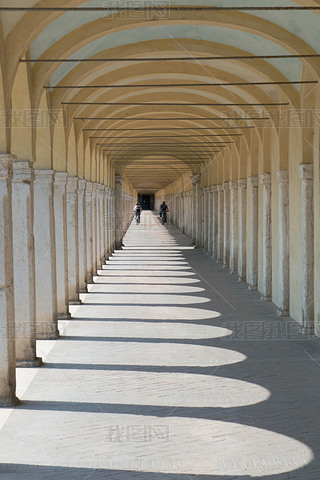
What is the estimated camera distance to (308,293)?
1345cm

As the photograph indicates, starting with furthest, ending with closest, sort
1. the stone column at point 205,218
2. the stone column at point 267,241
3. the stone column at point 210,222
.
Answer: the stone column at point 205,218
the stone column at point 210,222
the stone column at point 267,241

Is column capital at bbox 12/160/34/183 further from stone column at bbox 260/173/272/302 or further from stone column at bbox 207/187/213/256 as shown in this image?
stone column at bbox 207/187/213/256

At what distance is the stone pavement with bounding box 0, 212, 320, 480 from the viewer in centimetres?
671

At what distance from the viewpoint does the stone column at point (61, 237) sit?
14.4 m

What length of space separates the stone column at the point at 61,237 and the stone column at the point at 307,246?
196 inches

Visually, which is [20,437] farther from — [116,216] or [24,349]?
[116,216]

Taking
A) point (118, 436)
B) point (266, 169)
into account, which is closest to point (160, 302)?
point (266, 169)

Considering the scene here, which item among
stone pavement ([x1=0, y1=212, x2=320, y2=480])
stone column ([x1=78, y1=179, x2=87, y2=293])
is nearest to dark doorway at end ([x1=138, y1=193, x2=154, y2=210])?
stone column ([x1=78, y1=179, x2=87, y2=293])

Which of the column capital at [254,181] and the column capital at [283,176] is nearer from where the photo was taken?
the column capital at [283,176]

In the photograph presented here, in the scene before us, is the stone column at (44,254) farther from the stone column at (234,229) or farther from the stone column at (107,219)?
the stone column at (107,219)

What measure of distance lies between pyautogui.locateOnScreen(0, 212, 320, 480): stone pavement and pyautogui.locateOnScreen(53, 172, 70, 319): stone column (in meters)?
0.55

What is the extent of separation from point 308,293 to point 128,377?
486 cm

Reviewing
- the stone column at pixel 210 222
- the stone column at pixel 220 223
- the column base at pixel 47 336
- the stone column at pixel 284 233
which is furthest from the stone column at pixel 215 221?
the column base at pixel 47 336

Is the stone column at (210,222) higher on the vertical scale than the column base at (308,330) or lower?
higher
